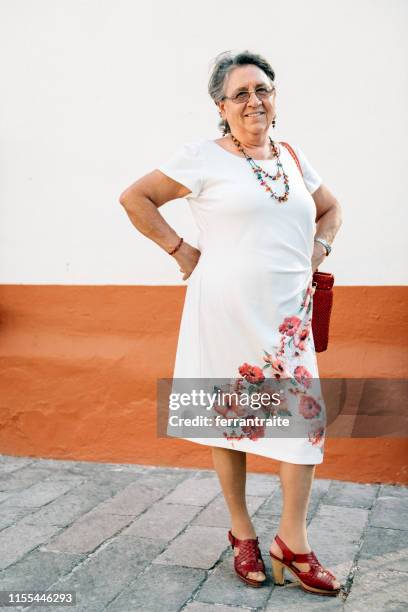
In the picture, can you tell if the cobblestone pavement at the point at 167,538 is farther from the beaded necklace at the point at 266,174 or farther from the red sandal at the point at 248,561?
the beaded necklace at the point at 266,174

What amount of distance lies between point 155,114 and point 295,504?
95.7 inches

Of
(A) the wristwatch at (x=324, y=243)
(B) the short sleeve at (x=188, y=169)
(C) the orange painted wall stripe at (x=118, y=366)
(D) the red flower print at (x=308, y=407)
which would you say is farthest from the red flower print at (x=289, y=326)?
(C) the orange painted wall stripe at (x=118, y=366)

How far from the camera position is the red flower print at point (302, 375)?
8.96 feet

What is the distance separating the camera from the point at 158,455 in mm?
4297

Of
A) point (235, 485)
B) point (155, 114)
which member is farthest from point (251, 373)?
point (155, 114)

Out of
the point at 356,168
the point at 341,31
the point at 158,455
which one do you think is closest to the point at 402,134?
the point at 356,168

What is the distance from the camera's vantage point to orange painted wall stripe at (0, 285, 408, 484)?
396 centimetres

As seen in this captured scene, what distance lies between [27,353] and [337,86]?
2270mm

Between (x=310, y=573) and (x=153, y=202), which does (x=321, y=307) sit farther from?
(x=310, y=573)

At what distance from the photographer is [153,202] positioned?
2852mm

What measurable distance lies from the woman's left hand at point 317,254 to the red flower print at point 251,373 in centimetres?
47

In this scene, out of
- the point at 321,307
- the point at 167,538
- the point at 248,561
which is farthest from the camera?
the point at 167,538

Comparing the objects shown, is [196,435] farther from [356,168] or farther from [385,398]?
[356,168]

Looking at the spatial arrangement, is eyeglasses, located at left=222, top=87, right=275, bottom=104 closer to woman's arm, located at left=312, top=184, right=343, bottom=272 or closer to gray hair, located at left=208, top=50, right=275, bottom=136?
gray hair, located at left=208, top=50, right=275, bottom=136
